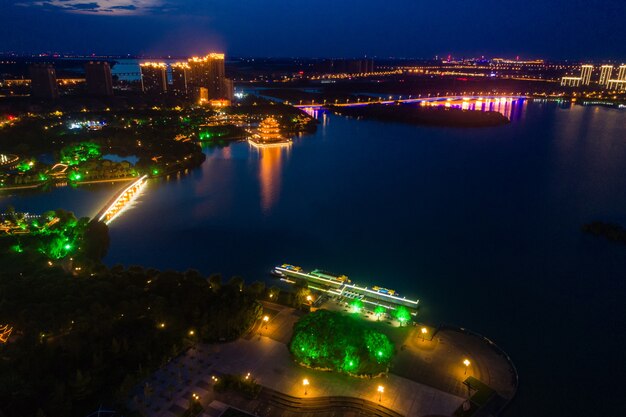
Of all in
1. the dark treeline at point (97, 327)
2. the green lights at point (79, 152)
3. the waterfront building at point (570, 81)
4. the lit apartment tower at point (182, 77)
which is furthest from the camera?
the waterfront building at point (570, 81)

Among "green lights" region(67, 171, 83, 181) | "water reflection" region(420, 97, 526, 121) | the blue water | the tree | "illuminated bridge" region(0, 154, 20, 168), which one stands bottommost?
the blue water

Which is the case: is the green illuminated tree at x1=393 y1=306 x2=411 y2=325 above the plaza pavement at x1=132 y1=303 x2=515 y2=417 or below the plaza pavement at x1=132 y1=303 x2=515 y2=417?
above

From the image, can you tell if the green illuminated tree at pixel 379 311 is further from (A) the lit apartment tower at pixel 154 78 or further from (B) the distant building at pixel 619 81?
(B) the distant building at pixel 619 81

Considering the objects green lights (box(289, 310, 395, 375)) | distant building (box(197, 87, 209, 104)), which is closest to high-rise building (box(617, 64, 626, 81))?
distant building (box(197, 87, 209, 104))

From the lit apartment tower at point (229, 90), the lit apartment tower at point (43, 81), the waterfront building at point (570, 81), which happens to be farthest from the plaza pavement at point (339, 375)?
the waterfront building at point (570, 81)

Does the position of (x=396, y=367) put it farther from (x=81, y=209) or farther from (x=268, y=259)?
(x=81, y=209)

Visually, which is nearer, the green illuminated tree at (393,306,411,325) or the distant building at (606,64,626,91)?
the green illuminated tree at (393,306,411,325)

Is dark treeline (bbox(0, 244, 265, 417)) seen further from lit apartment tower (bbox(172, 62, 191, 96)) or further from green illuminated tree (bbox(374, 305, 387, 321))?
lit apartment tower (bbox(172, 62, 191, 96))
